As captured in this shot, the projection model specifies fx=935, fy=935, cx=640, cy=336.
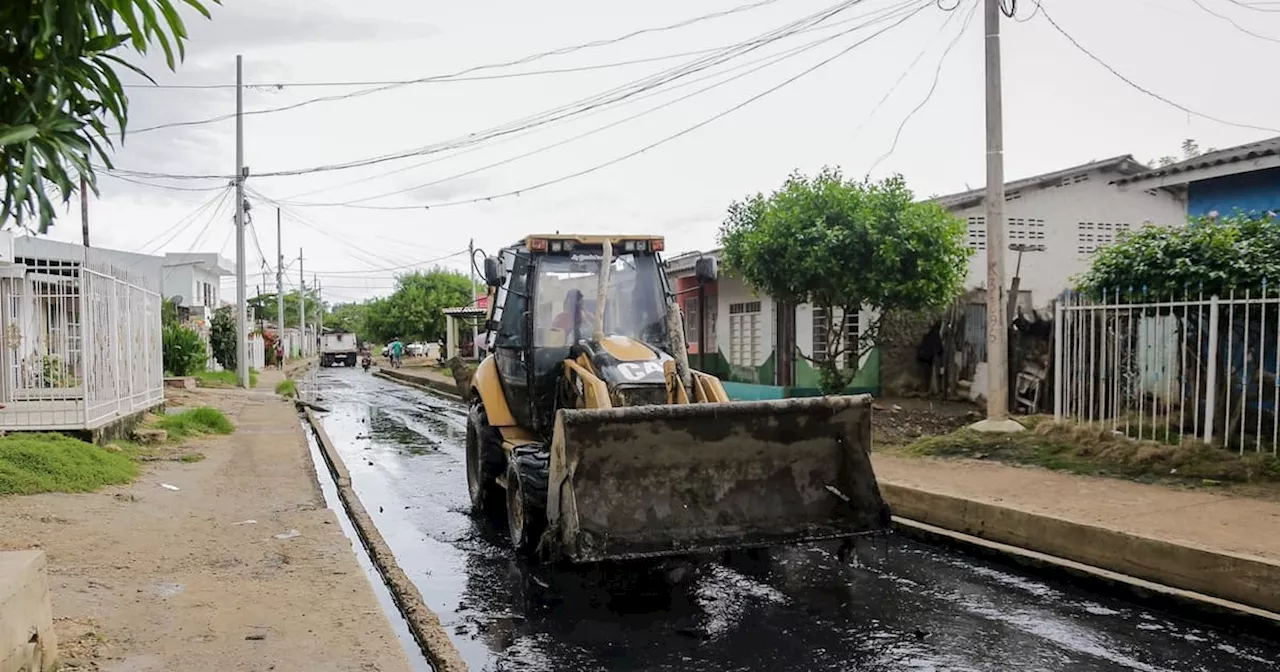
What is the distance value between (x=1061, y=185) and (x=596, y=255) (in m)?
11.6

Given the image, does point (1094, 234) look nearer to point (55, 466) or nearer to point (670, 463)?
point (670, 463)

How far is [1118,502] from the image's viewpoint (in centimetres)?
817

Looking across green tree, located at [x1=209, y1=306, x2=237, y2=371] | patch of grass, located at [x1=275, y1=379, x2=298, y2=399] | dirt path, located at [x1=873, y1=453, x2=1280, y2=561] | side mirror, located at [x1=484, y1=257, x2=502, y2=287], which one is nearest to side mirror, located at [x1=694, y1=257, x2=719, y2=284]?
side mirror, located at [x1=484, y1=257, x2=502, y2=287]

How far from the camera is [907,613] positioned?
5.95m

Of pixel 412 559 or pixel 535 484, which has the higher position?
pixel 535 484

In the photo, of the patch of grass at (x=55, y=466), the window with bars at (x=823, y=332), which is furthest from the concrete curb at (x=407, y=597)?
the window with bars at (x=823, y=332)

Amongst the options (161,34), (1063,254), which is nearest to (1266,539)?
(161,34)

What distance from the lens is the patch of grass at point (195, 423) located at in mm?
14931

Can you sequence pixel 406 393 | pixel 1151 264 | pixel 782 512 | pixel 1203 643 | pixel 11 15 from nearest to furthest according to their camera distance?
pixel 11 15 → pixel 1203 643 → pixel 782 512 → pixel 1151 264 → pixel 406 393

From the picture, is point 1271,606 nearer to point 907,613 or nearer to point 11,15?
point 907,613

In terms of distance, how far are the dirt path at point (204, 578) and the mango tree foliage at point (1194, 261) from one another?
850 centimetres

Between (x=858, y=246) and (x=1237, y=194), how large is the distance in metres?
5.72

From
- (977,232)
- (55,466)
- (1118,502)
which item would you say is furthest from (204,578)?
(977,232)

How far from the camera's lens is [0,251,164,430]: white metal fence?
11734 millimetres
